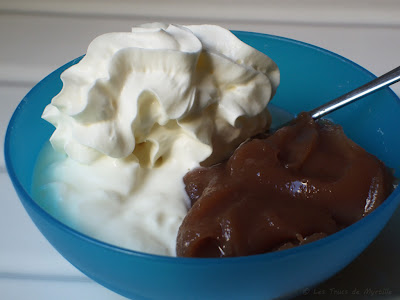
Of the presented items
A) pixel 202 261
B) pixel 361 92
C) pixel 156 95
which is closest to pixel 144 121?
pixel 156 95

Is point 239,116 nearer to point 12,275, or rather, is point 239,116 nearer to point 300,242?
point 300,242

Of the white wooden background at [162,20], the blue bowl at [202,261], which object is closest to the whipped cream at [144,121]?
the blue bowl at [202,261]

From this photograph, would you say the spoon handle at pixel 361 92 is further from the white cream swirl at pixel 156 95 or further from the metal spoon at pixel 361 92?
the white cream swirl at pixel 156 95

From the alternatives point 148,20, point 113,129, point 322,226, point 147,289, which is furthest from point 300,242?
point 148,20

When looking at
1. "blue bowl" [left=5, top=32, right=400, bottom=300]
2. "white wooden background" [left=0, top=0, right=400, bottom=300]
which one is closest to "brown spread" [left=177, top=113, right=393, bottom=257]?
"blue bowl" [left=5, top=32, right=400, bottom=300]

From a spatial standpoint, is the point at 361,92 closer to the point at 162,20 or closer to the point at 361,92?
the point at 361,92

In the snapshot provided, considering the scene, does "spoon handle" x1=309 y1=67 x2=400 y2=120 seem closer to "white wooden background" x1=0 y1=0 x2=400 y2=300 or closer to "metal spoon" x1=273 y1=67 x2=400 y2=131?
"metal spoon" x1=273 y1=67 x2=400 y2=131
